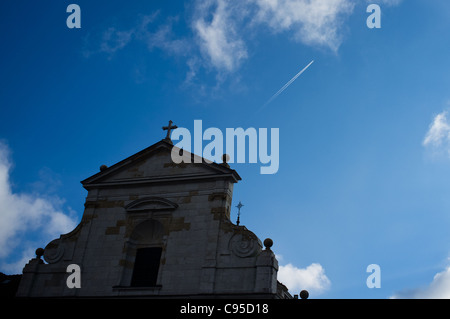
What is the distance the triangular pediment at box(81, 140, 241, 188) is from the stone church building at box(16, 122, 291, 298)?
4 centimetres

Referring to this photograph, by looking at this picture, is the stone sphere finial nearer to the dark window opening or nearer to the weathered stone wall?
the weathered stone wall

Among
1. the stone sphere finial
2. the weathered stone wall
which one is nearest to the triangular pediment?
the weathered stone wall

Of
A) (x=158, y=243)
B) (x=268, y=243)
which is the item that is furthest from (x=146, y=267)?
(x=268, y=243)

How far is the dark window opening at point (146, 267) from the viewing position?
19016mm

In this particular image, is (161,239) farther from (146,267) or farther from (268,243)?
(268,243)

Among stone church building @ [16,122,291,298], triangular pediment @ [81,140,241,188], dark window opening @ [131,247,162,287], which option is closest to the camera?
stone church building @ [16,122,291,298]

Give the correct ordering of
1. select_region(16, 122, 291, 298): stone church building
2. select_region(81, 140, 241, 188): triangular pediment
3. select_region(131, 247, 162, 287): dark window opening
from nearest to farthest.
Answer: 1. select_region(16, 122, 291, 298): stone church building
2. select_region(131, 247, 162, 287): dark window opening
3. select_region(81, 140, 241, 188): triangular pediment

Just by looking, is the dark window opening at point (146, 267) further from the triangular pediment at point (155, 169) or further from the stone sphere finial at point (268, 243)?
the stone sphere finial at point (268, 243)

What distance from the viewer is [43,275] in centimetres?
2012

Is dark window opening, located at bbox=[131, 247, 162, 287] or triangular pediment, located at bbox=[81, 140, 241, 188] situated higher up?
triangular pediment, located at bbox=[81, 140, 241, 188]

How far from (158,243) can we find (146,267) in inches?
39.1

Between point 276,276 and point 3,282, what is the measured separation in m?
15.4

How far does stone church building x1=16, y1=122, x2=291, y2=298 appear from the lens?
17.9 m
